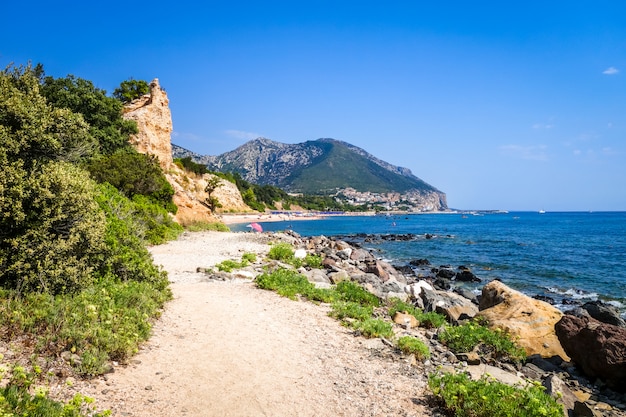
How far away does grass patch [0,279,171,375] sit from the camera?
6074 mm

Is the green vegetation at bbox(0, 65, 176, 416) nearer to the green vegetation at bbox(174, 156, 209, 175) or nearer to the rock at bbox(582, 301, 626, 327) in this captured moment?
the rock at bbox(582, 301, 626, 327)

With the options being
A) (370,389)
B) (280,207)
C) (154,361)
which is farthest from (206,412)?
(280,207)

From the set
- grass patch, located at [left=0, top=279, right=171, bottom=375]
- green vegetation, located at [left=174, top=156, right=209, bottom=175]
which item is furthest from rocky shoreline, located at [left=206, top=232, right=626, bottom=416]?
green vegetation, located at [left=174, top=156, right=209, bottom=175]

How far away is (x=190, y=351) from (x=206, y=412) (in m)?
2.27

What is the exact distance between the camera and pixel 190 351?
7.56 m

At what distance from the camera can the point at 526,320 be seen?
39.9ft

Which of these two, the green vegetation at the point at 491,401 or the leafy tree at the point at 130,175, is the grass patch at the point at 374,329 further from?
the leafy tree at the point at 130,175

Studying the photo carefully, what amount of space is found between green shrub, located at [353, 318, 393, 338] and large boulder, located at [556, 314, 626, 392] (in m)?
5.10

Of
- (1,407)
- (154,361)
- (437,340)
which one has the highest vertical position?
(1,407)

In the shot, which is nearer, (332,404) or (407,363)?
(332,404)

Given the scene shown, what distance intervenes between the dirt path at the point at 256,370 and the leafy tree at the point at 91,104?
3333 centimetres

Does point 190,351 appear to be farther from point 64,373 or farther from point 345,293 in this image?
point 345,293

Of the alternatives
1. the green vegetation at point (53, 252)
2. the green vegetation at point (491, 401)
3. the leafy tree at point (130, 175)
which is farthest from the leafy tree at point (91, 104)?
the green vegetation at point (491, 401)

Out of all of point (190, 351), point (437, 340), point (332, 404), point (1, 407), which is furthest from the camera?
point (437, 340)
